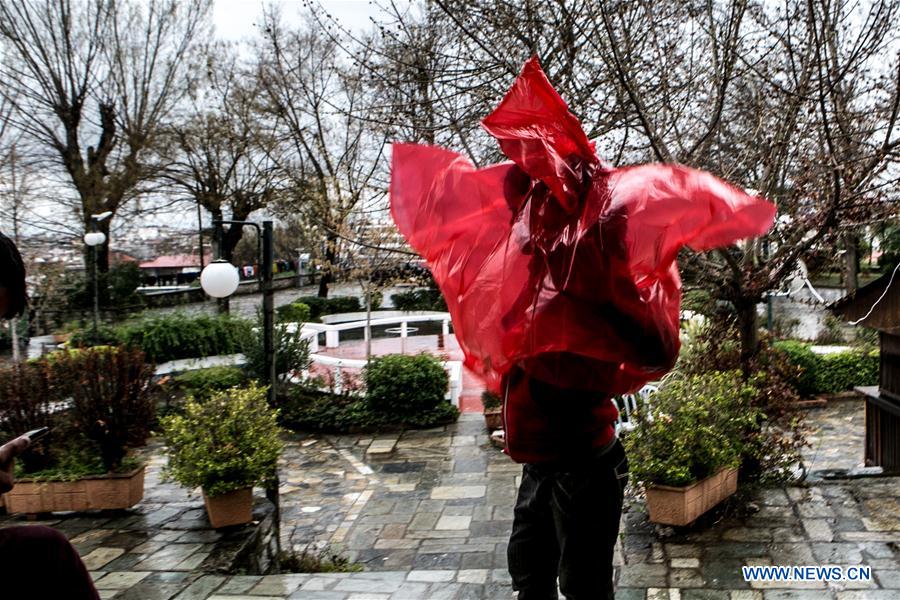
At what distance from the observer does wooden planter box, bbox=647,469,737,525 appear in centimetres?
469

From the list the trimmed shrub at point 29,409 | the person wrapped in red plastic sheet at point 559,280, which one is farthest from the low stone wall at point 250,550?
→ the person wrapped in red plastic sheet at point 559,280

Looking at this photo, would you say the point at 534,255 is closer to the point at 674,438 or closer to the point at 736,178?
the point at 674,438

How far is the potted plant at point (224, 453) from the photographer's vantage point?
5.55 metres

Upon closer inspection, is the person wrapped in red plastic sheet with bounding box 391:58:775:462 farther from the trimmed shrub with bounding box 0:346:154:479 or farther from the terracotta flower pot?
the trimmed shrub with bounding box 0:346:154:479

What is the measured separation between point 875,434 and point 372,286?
932 centimetres

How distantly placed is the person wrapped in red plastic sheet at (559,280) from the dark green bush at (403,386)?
7.62 metres

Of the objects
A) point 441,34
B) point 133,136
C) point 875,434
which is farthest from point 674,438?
point 133,136

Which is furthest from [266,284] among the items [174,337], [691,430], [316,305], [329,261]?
[316,305]

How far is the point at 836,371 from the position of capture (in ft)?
40.1

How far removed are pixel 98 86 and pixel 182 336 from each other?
13.0 m

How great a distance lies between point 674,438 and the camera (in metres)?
4.82

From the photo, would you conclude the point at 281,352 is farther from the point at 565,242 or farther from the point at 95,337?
the point at 565,242

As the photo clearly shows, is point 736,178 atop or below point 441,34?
below

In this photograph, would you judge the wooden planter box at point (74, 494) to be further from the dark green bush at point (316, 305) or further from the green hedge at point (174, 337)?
the dark green bush at point (316, 305)
